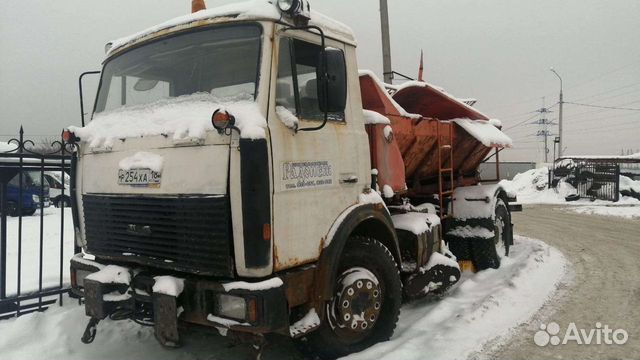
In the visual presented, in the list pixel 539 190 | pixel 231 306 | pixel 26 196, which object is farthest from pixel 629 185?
pixel 26 196

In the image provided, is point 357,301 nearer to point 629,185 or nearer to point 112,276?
point 112,276

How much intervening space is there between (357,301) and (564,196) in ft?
68.8

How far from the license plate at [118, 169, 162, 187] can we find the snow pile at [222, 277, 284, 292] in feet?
3.06

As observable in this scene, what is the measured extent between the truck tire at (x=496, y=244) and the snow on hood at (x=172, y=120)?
15.8 feet

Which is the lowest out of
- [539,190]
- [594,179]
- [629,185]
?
[539,190]

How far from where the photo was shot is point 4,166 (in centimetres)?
482

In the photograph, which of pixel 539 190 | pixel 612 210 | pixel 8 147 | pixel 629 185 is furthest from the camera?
pixel 539 190

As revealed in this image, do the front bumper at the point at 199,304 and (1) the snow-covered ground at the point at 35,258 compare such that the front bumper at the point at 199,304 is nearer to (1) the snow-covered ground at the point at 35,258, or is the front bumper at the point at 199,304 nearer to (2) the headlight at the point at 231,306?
(2) the headlight at the point at 231,306

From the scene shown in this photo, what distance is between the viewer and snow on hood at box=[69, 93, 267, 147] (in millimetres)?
3130

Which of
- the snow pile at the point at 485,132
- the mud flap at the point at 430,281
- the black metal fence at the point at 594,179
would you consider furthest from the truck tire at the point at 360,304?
the black metal fence at the point at 594,179

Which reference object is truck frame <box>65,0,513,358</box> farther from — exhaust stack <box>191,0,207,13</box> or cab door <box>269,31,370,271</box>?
exhaust stack <box>191,0,207,13</box>

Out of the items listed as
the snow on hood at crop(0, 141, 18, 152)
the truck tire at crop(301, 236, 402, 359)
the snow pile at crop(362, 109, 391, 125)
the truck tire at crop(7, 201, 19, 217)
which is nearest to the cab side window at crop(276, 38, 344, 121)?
the snow pile at crop(362, 109, 391, 125)

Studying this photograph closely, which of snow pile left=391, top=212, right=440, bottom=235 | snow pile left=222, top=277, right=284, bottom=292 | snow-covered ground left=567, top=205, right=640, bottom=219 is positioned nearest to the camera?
snow pile left=222, top=277, right=284, bottom=292

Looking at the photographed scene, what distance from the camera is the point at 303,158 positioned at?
348 cm
